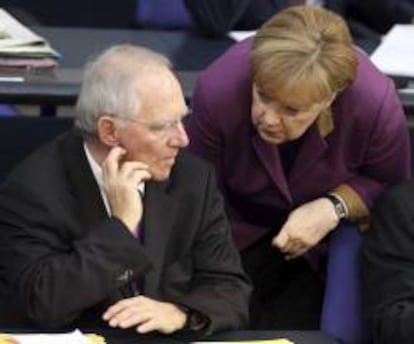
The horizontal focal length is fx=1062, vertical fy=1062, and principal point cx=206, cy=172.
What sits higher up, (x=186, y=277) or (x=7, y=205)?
(x=7, y=205)

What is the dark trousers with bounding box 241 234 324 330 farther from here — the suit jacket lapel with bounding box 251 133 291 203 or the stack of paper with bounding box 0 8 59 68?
the stack of paper with bounding box 0 8 59 68

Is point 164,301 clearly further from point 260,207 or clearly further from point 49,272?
point 260,207

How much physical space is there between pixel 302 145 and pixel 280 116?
24 cm

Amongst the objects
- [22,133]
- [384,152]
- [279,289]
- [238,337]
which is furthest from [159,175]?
[22,133]

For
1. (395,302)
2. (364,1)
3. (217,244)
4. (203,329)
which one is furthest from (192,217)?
(364,1)

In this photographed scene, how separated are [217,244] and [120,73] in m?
0.41

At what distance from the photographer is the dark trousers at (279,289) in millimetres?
2773

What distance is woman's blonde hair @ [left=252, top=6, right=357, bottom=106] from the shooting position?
222 centimetres

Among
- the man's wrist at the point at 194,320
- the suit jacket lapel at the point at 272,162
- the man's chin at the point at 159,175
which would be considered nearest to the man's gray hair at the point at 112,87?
the man's chin at the point at 159,175

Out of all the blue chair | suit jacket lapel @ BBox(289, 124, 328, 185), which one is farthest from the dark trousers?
the blue chair

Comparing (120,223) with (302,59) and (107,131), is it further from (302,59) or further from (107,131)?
(302,59)

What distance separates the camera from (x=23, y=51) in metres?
2.82

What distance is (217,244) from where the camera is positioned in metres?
2.14

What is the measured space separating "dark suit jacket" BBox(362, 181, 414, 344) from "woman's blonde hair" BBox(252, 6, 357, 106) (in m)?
0.27
